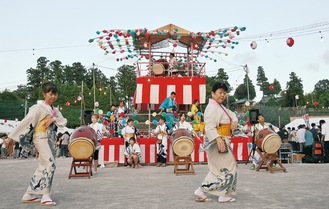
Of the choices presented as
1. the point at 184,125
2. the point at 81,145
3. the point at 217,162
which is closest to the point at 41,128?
the point at 217,162

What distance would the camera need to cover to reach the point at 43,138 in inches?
181

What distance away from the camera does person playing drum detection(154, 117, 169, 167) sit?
34.3 feet

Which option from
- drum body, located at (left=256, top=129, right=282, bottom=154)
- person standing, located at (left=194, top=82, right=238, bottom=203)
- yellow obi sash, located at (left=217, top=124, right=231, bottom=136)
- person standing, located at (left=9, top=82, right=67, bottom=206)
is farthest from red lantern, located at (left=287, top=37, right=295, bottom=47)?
person standing, located at (left=9, top=82, right=67, bottom=206)

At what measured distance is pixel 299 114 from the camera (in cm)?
2959

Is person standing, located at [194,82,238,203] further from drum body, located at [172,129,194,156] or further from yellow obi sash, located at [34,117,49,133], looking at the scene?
drum body, located at [172,129,194,156]

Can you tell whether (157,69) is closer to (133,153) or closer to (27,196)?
(133,153)

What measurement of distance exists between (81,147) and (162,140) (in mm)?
3477

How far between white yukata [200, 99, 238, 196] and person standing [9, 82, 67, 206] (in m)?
2.05

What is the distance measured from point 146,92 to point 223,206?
8.61 meters

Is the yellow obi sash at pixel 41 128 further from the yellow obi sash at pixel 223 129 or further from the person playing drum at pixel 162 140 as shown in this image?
the person playing drum at pixel 162 140

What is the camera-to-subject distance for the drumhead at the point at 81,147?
7.51 metres

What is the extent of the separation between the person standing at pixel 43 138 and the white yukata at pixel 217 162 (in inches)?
80.5

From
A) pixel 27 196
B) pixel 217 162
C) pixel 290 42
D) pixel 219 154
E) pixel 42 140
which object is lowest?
pixel 27 196

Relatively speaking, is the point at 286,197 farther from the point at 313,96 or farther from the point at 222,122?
the point at 313,96
